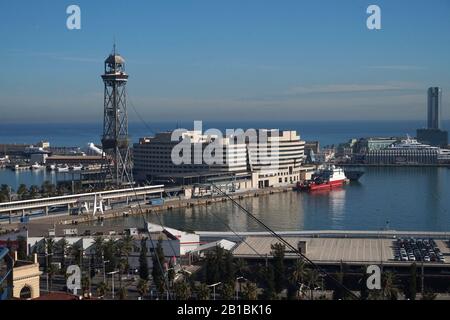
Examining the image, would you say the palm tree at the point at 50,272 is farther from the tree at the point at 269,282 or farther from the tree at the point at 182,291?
the tree at the point at 269,282

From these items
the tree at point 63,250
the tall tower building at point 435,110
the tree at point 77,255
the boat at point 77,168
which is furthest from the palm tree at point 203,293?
the tall tower building at point 435,110

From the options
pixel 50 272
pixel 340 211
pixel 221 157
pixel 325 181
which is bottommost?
pixel 340 211

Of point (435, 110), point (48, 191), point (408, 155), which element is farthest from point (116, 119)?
point (435, 110)

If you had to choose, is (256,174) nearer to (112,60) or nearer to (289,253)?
(112,60)

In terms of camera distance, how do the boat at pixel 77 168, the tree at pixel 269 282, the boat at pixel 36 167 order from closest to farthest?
the tree at pixel 269 282 < the boat at pixel 77 168 < the boat at pixel 36 167

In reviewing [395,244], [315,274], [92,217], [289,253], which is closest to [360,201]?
[92,217]

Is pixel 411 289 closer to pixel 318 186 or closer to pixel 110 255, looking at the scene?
pixel 110 255

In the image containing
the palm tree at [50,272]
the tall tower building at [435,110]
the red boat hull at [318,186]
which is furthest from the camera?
the tall tower building at [435,110]
